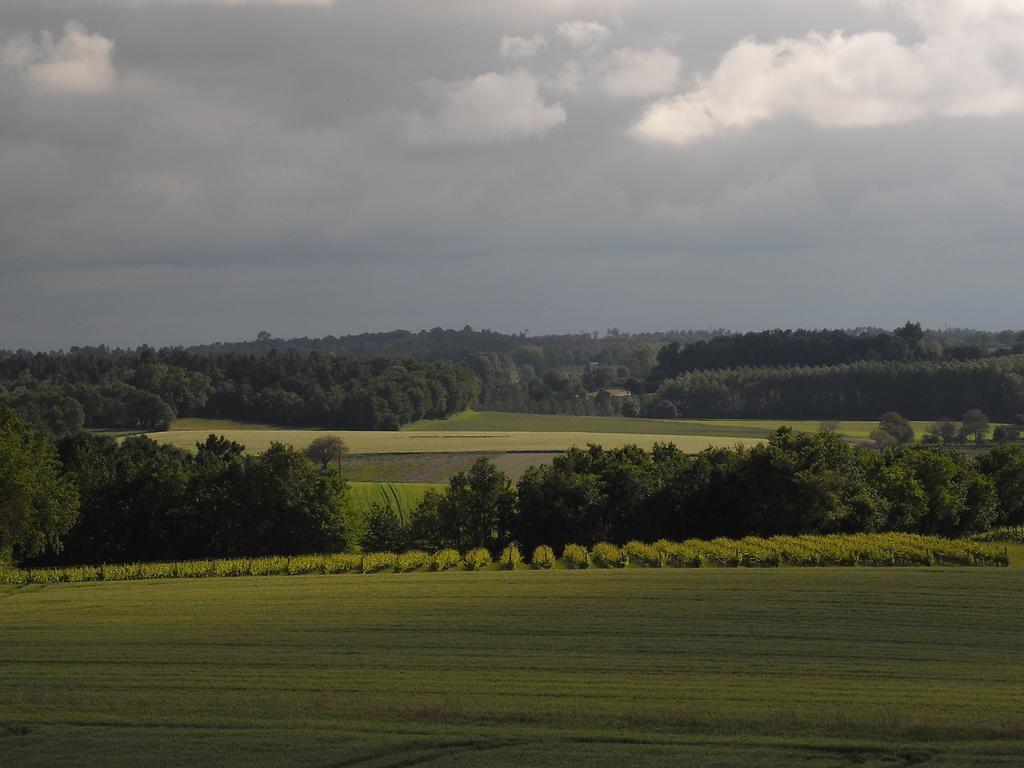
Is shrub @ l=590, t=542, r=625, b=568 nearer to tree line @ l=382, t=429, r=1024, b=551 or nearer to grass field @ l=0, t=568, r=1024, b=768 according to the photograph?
grass field @ l=0, t=568, r=1024, b=768

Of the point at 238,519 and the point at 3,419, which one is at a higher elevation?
the point at 3,419

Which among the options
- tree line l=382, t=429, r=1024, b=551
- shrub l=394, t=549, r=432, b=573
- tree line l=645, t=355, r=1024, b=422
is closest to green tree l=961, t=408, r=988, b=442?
tree line l=645, t=355, r=1024, b=422

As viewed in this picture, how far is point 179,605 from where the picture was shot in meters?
47.7

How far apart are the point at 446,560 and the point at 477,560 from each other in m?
1.64

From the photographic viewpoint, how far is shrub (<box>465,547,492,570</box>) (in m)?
61.3

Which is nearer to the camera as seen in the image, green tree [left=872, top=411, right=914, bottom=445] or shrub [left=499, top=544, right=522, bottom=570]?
shrub [left=499, top=544, right=522, bottom=570]

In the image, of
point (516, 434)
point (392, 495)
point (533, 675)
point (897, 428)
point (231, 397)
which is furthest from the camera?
point (231, 397)

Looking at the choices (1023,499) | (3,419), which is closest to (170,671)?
(3,419)

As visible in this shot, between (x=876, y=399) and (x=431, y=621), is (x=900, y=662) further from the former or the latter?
(x=876, y=399)

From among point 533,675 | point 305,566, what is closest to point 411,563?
point 305,566

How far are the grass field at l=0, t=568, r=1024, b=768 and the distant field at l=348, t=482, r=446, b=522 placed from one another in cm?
4401

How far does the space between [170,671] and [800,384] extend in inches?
6692

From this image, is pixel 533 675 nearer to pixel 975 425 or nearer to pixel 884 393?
pixel 975 425

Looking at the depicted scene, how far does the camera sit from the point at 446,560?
62406 millimetres
